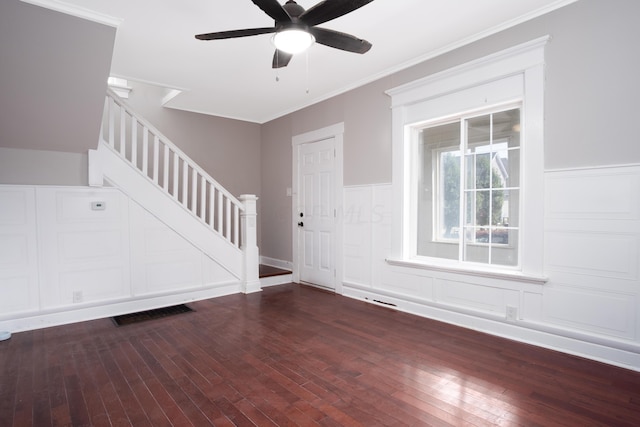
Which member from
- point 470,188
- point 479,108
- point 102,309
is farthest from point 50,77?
point 470,188

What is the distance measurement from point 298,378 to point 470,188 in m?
2.51

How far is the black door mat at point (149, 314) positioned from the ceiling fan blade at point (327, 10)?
348 cm

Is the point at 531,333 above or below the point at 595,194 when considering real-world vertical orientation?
below

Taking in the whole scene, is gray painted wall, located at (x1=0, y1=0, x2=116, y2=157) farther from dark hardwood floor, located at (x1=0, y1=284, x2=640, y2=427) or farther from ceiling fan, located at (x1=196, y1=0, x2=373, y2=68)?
dark hardwood floor, located at (x1=0, y1=284, x2=640, y2=427)

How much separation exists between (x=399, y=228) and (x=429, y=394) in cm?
212

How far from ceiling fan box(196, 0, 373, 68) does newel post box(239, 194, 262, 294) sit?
2.92 m

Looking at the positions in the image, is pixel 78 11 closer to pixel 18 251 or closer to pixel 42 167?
pixel 42 167

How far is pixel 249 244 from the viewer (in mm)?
5004

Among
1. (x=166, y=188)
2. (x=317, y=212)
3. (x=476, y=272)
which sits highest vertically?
A: (x=166, y=188)

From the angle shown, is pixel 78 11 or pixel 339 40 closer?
pixel 339 40

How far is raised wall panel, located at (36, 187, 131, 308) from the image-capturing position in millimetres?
3623

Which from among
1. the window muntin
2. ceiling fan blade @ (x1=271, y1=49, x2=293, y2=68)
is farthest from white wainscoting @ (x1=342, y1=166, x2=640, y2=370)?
ceiling fan blade @ (x1=271, y1=49, x2=293, y2=68)

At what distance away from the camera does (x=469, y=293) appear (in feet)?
11.3

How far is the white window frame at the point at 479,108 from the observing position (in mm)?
2984
